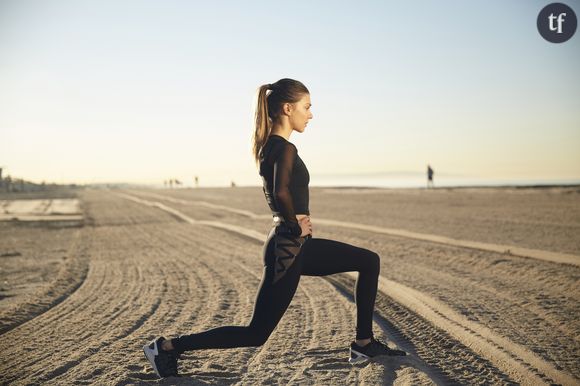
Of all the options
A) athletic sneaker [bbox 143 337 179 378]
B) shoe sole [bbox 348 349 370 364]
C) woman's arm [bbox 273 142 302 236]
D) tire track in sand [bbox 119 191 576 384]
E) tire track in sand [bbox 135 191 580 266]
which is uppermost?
woman's arm [bbox 273 142 302 236]

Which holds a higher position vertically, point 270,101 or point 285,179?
point 270,101

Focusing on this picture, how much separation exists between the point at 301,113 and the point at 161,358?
1.89m

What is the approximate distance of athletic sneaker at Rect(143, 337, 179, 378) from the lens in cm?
339

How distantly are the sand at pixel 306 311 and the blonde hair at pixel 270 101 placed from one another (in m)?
1.67

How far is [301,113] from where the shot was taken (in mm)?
3186

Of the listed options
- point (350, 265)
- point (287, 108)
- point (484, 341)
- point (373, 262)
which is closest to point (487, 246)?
point (484, 341)

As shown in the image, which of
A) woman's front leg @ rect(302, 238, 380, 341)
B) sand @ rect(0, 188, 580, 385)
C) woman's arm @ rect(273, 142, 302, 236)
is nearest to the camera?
woman's arm @ rect(273, 142, 302, 236)

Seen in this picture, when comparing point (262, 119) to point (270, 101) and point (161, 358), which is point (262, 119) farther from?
point (161, 358)

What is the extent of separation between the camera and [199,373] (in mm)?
3604

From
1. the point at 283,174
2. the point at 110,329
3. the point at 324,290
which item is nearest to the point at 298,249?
the point at 283,174

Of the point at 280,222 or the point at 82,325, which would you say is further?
the point at 82,325

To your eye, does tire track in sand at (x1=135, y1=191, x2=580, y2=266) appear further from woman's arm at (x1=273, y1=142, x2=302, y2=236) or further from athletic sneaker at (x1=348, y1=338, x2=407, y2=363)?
woman's arm at (x1=273, y1=142, x2=302, y2=236)

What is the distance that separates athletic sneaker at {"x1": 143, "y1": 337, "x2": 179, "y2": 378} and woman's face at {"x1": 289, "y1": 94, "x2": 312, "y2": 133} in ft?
5.57

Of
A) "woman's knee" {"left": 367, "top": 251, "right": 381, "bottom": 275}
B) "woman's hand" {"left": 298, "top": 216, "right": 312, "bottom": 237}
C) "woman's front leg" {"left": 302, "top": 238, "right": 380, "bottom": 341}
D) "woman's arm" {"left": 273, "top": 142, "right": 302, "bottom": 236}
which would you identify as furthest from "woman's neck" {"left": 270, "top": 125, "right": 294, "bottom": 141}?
"woman's knee" {"left": 367, "top": 251, "right": 381, "bottom": 275}
